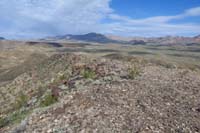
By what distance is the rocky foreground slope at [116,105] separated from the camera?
10391 mm

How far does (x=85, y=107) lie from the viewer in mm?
12070

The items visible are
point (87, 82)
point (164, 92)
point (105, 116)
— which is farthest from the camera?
point (87, 82)

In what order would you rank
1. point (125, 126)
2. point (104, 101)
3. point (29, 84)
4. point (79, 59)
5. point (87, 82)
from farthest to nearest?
point (79, 59)
point (29, 84)
point (87, 82)
point (104, 101)
point (125, 126)

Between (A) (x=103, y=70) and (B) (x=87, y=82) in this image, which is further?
(A) (x=103, y=70)

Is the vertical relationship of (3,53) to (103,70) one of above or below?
below

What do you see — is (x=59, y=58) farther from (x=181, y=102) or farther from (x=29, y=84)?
(x=181, y=102)

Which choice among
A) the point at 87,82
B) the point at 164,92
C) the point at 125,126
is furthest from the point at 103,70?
the point at 125,126

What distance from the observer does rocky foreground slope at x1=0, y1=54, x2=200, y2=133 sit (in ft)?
34.1

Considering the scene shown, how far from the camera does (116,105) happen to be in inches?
475

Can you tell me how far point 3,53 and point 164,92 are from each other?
12930cm

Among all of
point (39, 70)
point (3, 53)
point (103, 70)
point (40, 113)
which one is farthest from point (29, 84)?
point (3, 53)

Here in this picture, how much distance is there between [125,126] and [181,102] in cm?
339

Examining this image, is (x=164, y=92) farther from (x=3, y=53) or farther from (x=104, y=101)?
(x=3, y=53)

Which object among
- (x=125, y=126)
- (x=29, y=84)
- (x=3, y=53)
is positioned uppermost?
(x=125, y=126)
